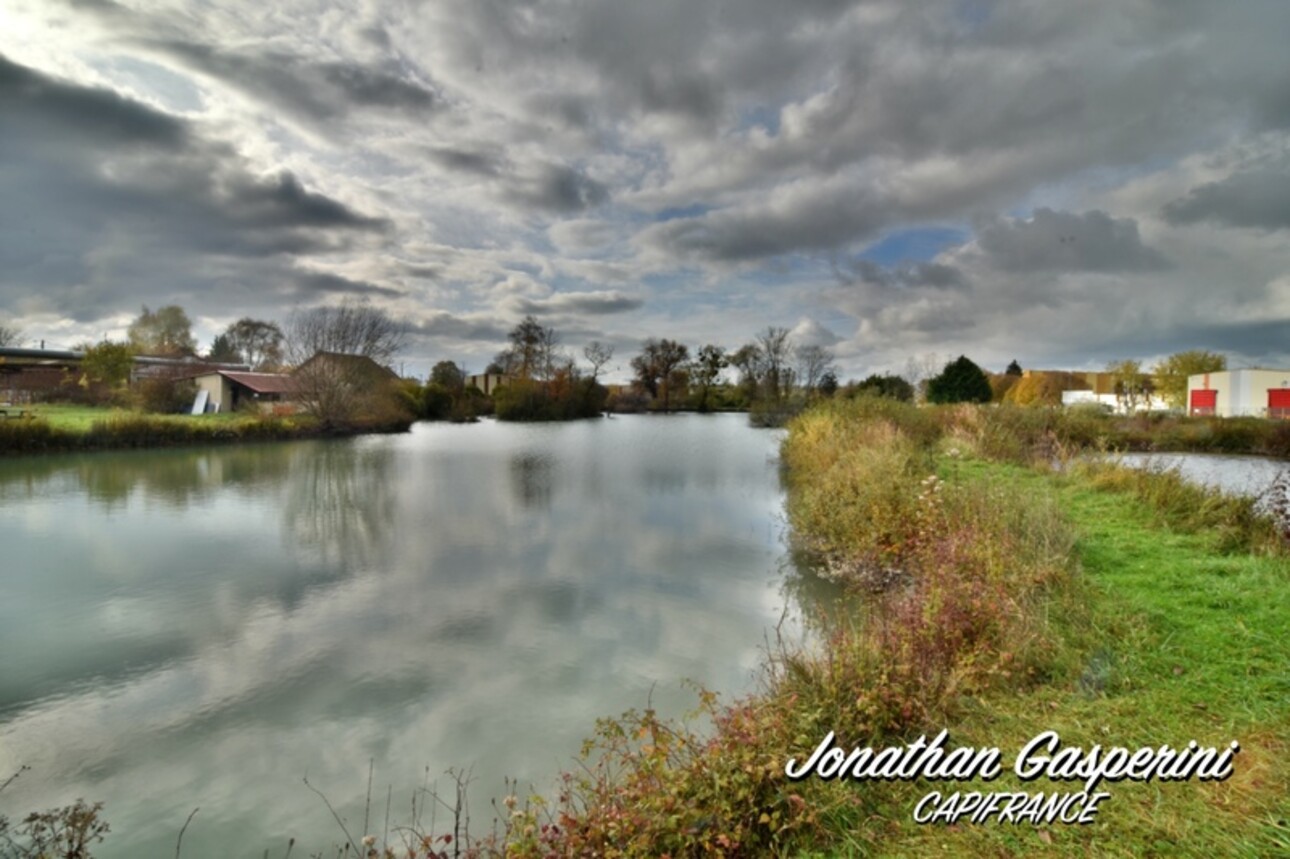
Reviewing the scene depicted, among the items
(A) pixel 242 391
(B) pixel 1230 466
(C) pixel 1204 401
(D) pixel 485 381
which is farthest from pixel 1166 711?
(D) pixel 485 381

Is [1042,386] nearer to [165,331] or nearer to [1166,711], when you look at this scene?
[1166,711]

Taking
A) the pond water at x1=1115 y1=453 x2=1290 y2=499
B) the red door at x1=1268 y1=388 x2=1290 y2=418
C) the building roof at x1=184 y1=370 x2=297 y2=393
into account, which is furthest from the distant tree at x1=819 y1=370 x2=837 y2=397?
the building roof at x1=184 y1=370 x2=297 y2=393

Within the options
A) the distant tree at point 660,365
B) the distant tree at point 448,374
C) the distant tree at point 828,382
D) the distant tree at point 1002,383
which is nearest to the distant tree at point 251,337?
the distant tree at point 448,374

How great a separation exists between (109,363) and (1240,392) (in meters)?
63.0

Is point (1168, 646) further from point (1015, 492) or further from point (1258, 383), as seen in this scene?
point (1258, 383)

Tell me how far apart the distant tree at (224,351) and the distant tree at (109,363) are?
23342 mm

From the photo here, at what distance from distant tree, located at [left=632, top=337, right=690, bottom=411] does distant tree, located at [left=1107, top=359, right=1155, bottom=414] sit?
38.4 metres

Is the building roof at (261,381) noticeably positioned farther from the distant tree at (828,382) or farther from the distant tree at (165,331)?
the distant tree at (828,382)

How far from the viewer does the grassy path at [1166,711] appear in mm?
2129

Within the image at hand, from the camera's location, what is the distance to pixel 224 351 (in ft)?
183

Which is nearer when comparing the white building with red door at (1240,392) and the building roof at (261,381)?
the white building with red door at (1240,392)

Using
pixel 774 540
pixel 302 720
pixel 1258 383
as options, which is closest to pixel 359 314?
pixel 774 540

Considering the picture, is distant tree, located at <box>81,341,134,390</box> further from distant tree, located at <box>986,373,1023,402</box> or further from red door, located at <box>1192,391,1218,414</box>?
red door, located at <box>1192,391,1218,414</box>

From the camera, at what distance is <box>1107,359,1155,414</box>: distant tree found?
45.0m
